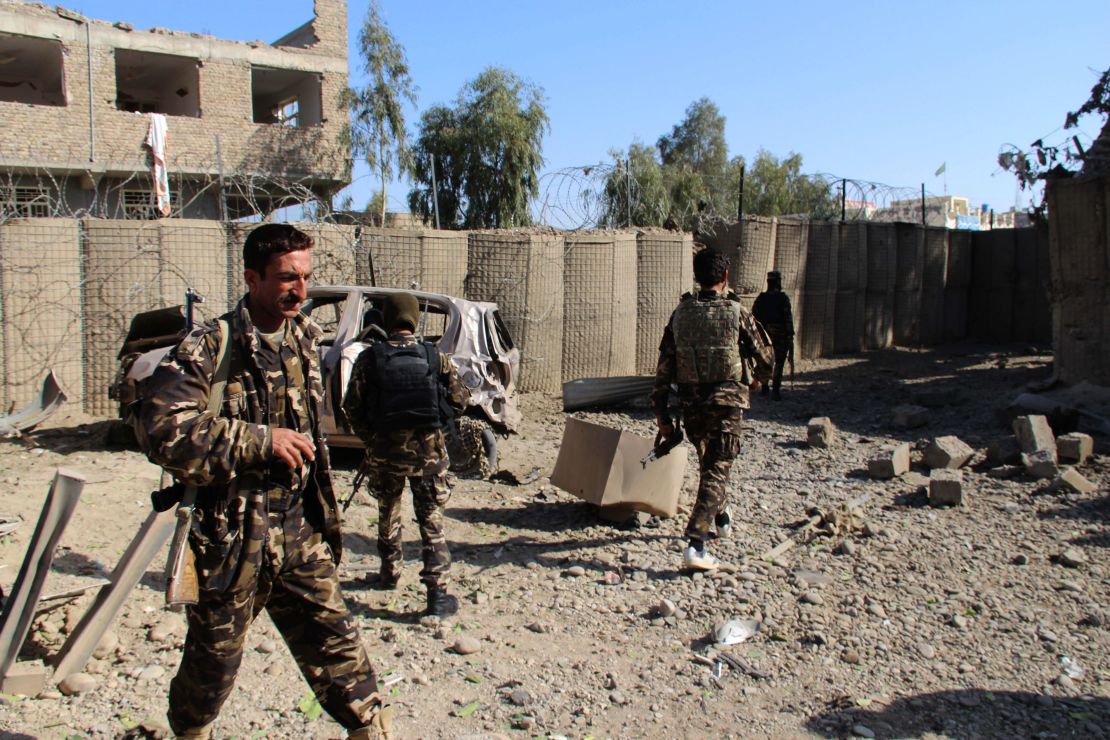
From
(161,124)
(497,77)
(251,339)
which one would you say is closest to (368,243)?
(251,339)

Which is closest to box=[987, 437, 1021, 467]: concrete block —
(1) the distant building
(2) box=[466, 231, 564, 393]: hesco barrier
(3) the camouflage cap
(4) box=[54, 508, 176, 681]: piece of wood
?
(2) box=[466, 231, 564, 393]: hesco barrier

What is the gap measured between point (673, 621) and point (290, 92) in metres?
25.6

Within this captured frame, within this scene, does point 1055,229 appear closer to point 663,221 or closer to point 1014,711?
point 663,221

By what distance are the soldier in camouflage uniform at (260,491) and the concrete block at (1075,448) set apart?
617cm

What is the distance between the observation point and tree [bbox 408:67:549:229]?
2488 centimetres

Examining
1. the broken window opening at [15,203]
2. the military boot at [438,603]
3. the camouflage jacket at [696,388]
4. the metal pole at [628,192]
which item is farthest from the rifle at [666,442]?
the metal pole at [628,192]

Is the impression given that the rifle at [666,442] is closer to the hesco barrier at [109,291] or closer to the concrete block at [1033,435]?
the concrete block at [1033,435]

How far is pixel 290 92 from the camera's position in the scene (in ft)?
86.4

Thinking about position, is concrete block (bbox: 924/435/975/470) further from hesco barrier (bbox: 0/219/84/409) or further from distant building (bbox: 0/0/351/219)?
distant building (bbox: 0/0/351/219)

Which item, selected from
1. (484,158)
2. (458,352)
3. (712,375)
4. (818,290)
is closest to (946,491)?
(712,375)

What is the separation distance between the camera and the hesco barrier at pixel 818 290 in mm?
14047

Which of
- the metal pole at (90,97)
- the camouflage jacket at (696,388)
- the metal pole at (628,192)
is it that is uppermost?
the metal pole at (90,97)

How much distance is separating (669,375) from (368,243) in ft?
16.4

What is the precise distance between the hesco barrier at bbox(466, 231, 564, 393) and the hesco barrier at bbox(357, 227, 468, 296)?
0.19 m
